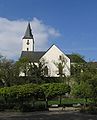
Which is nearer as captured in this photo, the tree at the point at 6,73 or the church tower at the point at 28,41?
the tree at the point at 6,73

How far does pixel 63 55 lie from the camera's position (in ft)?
288

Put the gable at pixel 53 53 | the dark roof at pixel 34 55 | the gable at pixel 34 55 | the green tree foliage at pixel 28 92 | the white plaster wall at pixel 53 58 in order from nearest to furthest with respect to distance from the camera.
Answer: the green tree foliage at pixel 28 92, the white plaster wall at pixel 53 58, the gable at pixel 53 53, the gable at pixel 34 55, the dark roof at pixel 34 55

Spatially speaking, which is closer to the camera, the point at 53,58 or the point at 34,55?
the point at 53,58

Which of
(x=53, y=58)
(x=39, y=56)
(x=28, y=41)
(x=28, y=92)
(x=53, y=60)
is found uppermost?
(x=28, y=41)

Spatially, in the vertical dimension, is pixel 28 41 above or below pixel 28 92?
above

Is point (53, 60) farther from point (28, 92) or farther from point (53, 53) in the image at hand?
point (28, 92)

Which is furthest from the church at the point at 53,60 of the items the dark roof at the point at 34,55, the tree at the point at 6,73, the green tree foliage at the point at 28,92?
the green tree foliage at the point at 28,92

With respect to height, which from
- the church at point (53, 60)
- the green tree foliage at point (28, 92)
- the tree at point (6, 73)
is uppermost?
the church at point (53, 60)

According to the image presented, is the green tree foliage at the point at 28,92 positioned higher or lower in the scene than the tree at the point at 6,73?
lower

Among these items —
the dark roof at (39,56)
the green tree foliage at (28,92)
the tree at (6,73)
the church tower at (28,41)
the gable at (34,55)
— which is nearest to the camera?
the green tree foliage at (28,92)

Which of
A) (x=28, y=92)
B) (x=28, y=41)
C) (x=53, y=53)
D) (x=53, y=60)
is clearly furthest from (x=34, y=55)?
(x=28, y=92)

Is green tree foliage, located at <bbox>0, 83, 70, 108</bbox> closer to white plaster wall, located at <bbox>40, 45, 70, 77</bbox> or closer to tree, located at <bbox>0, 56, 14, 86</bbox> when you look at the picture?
tree, located at <bbox>0, 56, 14, 86</bbox>

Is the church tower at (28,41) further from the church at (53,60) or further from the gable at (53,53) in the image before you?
the gable at (53,53)

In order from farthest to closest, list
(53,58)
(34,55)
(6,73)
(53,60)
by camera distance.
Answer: (34,55) → (53,58) → (53,60) → (6,73)
